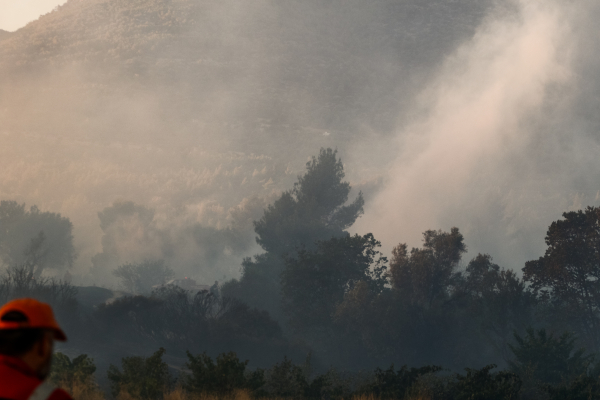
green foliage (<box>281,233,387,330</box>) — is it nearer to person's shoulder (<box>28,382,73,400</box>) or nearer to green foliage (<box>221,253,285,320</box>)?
green foliage (<box>221,253,285,320</box>)

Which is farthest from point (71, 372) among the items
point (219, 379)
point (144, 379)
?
point (219, 379)

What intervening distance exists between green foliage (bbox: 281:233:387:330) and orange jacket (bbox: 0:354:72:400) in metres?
48.5

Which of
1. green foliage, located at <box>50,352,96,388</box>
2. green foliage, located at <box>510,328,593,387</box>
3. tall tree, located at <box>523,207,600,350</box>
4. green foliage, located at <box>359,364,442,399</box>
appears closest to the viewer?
green foliage, located at <box>50,352,96,388</box>

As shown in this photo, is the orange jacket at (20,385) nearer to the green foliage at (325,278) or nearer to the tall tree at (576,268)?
the tall tree at (576,268)

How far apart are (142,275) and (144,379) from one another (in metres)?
98.2

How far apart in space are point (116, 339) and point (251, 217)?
79.6 m

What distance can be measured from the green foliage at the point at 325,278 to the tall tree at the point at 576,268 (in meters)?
17.8

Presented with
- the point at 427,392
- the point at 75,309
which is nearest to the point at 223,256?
the point at 75,309

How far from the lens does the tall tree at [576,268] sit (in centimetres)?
3894

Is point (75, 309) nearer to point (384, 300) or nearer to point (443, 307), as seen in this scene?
point (384, 300)

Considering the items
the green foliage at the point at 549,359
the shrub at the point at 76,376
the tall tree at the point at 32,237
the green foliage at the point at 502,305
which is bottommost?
the green foliage at the point at 549,359

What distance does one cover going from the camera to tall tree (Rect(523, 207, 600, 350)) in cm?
3894

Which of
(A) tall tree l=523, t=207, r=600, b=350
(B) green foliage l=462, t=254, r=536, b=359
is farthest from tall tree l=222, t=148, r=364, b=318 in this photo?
(A) tall tree l=523, t=207, r=600, b=350

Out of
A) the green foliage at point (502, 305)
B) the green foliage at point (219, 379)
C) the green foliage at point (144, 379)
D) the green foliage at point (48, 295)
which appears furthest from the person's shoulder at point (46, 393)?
the green foliage at point (502, 305)
